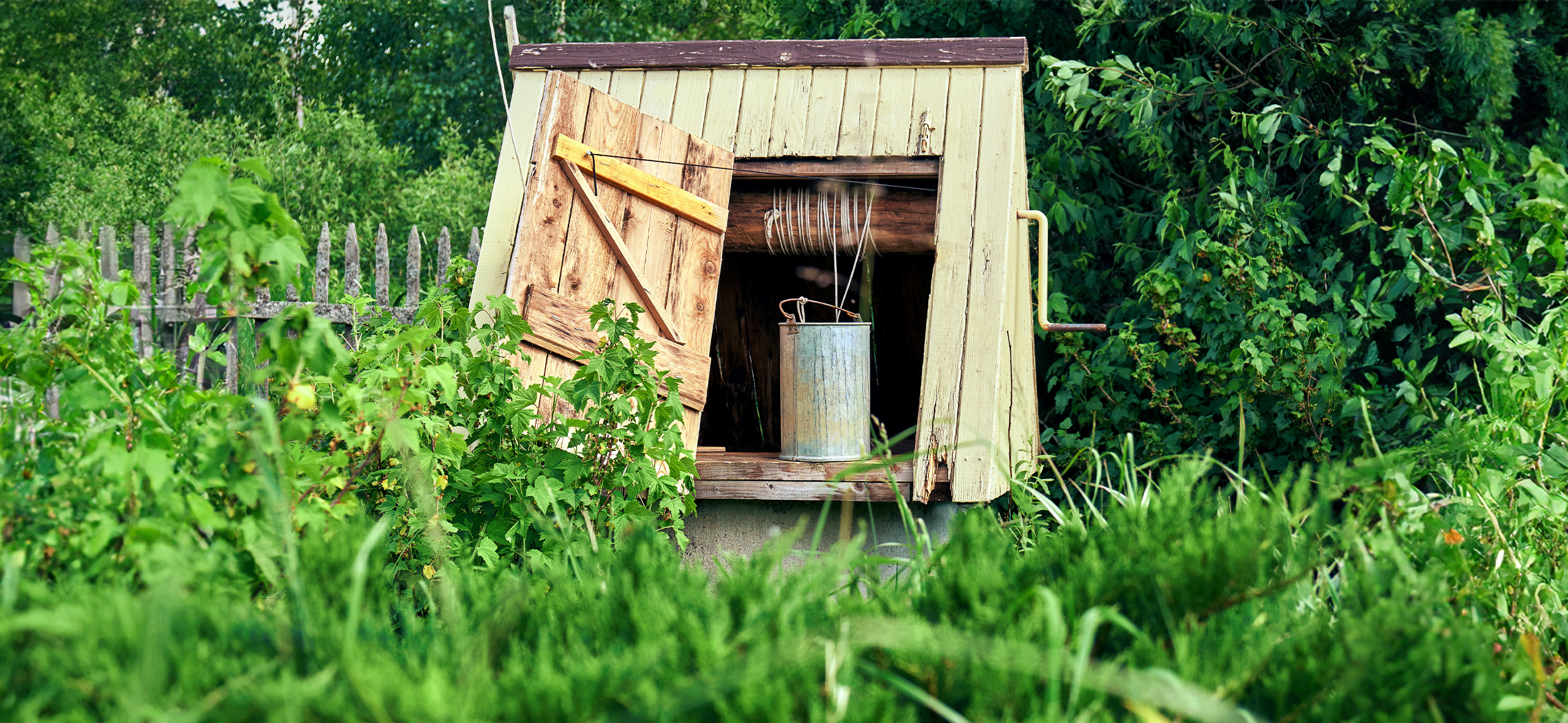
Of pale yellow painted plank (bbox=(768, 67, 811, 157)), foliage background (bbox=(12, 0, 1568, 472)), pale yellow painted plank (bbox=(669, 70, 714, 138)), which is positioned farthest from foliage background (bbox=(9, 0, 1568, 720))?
pale yellow painted plank (bbox=(669, 70, 714, 138))

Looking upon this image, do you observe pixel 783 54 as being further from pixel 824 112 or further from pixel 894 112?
pixel 894 112

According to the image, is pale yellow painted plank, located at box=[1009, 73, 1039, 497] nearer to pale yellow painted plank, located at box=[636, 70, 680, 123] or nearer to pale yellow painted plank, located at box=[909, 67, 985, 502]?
pale yellow painted plank, located at box=[909, 67, 985, 502]

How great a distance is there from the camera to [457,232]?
32.1ft

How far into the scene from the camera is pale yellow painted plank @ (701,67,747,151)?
4379 mm

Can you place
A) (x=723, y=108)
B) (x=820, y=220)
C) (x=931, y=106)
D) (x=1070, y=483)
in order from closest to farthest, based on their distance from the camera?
1. (x=1070, y=483)
2. (x=931, y=106)
3. (x=723, y=108)
4. (x=820, y=220)

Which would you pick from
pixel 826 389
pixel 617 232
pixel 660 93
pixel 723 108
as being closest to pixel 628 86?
pixel 660 93

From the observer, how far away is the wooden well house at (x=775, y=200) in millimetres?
3592

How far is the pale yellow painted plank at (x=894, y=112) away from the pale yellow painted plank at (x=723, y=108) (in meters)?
0.58

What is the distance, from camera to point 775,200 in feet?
15.9

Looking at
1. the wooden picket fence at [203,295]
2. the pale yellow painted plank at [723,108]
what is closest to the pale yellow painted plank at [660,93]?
the pale yellow painted plank at [723,108]

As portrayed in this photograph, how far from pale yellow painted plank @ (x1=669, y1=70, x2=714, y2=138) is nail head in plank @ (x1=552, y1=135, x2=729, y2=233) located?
57cm

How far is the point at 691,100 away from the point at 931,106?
100 cm

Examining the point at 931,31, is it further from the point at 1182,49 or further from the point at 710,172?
the point at 710,172

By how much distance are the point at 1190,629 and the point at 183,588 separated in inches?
51.5
